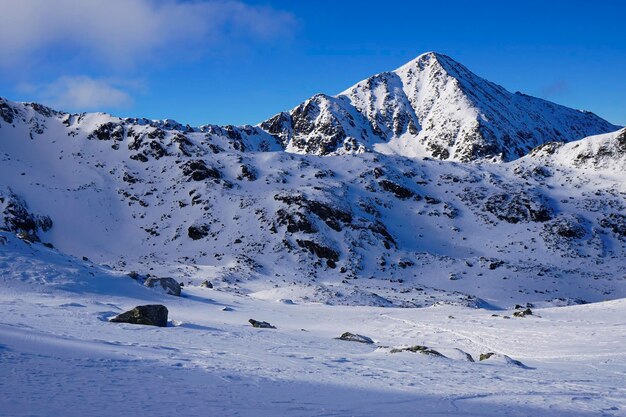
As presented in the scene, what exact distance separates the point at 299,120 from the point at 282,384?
164348 mm

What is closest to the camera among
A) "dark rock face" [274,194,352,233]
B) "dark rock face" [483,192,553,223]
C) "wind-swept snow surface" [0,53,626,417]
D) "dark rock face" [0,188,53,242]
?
"wind-swept snow surface" [0,53,626,417]

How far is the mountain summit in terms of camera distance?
145000 millimetres

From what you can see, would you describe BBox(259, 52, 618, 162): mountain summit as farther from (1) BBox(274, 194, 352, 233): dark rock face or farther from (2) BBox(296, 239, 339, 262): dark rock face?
(2) BBox(296, 239, 339, 262): dark rock face

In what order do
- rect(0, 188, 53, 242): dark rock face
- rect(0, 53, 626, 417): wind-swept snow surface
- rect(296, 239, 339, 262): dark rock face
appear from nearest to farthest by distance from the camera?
rect(0, 53, 626, 417): wind-swept snow surface
rect(0, 188, 53, 242): dark rock face
rect(296, 239, 339, 262): dark rock face

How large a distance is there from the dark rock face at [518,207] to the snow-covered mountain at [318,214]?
0.73 feet

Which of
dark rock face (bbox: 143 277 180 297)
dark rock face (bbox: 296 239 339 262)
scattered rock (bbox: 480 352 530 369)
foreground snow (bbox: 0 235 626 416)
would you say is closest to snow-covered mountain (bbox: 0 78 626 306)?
dark rock face (bbox: 296 239 339 262)

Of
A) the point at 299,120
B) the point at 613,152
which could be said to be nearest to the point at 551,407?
the point at 613,152

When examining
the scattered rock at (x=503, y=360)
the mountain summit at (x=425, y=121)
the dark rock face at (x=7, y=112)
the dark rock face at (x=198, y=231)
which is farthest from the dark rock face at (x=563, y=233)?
the dark rock face at (x=7, y=112)

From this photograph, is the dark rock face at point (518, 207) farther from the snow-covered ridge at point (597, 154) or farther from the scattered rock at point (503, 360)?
the scattered rock at point (503, 360)

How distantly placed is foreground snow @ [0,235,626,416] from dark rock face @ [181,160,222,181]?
47.2 metres

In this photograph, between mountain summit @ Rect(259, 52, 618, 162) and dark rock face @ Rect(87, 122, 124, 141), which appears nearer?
dark rock face @ Rect(87, 122, 124, 141)

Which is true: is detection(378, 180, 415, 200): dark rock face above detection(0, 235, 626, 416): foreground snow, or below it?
above

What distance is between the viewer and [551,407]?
275 inches

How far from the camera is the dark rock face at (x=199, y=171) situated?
67375mm
